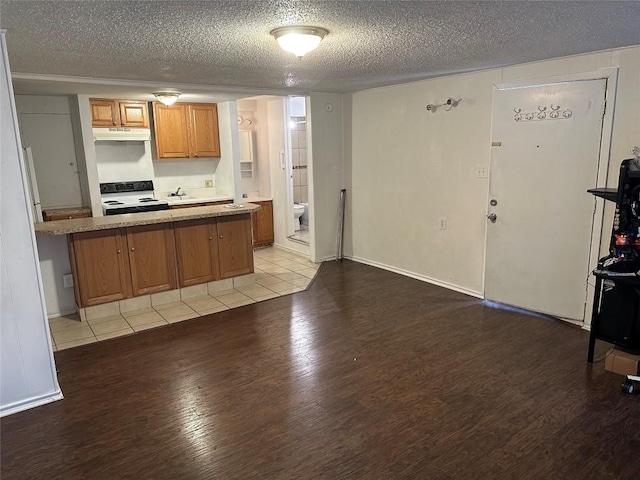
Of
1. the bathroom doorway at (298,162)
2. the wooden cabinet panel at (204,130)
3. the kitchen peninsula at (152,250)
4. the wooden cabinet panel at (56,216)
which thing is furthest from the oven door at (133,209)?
the bathroom doorway at (298,162)

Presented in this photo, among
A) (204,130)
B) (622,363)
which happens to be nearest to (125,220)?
(204,130)

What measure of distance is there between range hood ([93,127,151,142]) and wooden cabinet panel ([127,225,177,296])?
199cm

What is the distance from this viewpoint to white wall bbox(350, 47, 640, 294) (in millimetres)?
3318

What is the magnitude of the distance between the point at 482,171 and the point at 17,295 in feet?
12.7

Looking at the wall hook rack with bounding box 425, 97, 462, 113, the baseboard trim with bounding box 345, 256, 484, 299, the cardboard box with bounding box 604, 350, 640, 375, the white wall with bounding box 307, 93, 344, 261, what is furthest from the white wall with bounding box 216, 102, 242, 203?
the cardboard box with bounding box 604, 350, 640, 375

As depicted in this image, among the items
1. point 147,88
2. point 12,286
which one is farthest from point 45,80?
point 12,286

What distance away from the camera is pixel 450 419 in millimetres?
2439

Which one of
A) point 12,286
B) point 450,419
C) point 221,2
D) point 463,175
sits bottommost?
point 450,419

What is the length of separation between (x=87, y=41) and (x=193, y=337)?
90.4 inches

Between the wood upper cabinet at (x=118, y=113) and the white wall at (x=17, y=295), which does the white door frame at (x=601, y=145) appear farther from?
the wood upper cabinet at (x=118, y=113)

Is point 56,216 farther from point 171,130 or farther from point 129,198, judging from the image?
point 171,130

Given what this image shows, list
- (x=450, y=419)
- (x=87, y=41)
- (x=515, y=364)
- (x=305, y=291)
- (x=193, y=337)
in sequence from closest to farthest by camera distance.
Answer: (x=450, y=419)
(x=87, y=41)
(x=515, y=364)
(x=193, y=337)
(x=305, y=291)

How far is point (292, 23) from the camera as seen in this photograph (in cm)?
233

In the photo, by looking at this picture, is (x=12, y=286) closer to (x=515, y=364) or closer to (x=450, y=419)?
(x=450, y=419)
